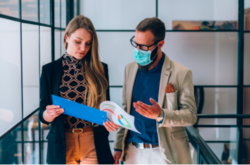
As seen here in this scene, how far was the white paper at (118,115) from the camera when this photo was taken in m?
1.24

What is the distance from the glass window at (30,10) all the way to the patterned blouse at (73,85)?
1.91 feet

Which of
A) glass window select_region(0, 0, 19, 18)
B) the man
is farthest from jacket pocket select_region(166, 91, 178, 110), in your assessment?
glass window select_region(0, 0, 19, 18)

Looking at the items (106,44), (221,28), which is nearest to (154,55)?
(106,44)

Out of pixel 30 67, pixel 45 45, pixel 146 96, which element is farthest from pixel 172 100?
pixel 45 45

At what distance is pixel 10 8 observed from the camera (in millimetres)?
1365

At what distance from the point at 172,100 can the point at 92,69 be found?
0.56 metres

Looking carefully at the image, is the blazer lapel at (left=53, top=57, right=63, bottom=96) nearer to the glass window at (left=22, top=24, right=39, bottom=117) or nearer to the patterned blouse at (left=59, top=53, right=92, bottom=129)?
the patterned blouse at (left=59, top=53, right=92, bottom=129)

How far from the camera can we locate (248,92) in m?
3.68

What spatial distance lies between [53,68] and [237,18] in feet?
11.2

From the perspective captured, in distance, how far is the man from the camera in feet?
4.44

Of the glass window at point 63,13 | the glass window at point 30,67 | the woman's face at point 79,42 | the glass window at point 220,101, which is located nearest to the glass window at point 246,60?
the glass window at point 220,101

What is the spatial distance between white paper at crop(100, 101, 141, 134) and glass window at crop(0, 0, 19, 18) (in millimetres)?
814

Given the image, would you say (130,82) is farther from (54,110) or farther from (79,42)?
(54,110)

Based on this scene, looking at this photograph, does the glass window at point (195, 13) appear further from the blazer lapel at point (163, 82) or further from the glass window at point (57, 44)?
the blazer lapel at point (163, 82)
